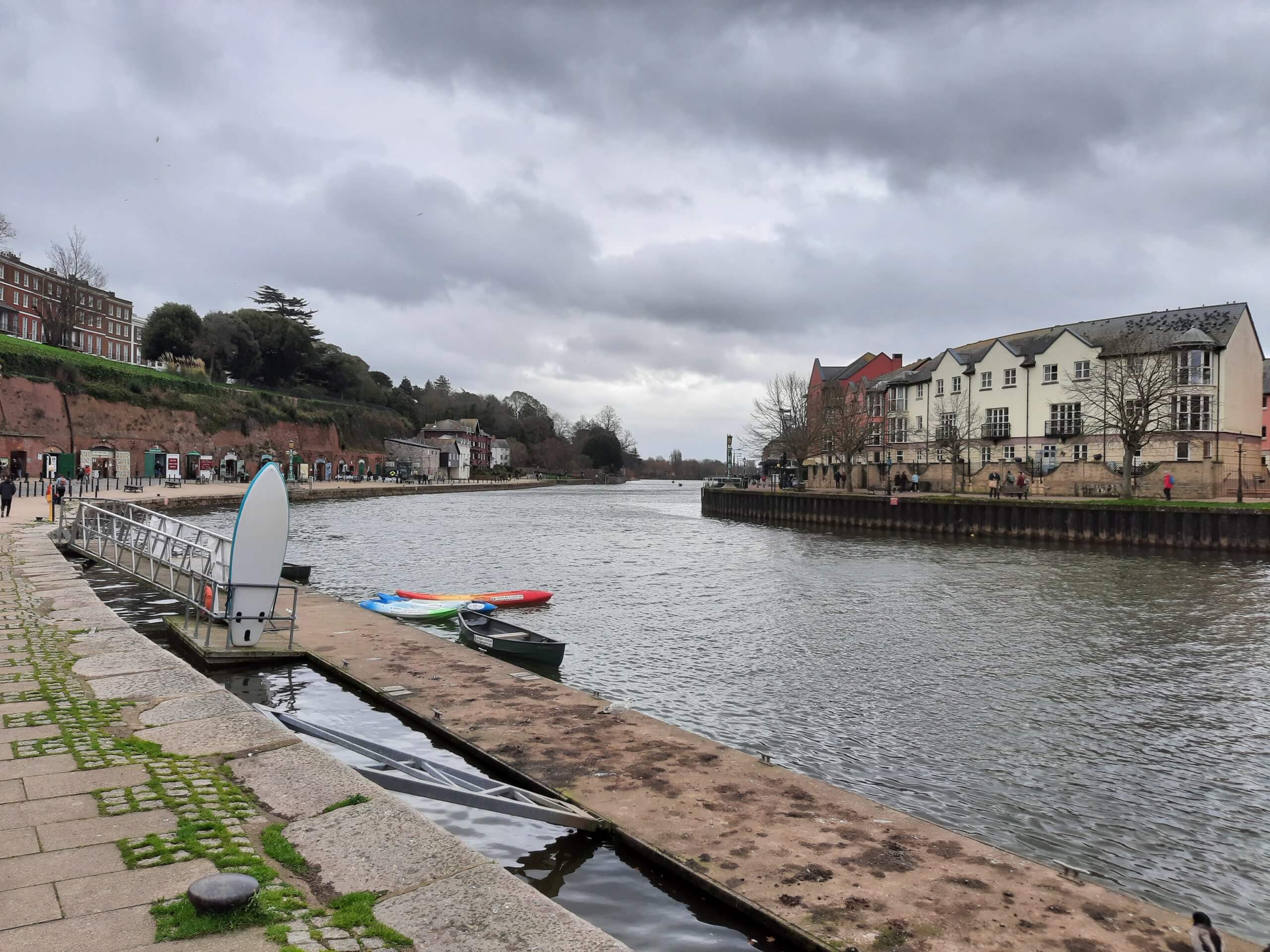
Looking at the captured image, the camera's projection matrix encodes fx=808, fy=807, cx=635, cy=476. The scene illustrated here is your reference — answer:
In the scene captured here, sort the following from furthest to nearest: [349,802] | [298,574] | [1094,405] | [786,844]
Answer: [1094,405] < [298,574] < [786,844] < [349,802]

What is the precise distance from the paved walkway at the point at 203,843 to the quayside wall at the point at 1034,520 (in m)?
46.9

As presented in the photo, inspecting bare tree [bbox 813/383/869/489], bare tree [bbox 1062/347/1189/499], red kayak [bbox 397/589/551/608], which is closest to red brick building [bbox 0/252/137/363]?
bare tree [bbox 813/383/869/489]

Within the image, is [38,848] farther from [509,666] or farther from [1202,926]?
[509,666]

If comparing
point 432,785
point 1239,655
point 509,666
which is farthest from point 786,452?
point 432,785

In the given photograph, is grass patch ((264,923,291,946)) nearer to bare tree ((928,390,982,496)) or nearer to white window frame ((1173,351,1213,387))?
white window frame ((1173,351,1213,387))

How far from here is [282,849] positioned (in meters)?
5.57

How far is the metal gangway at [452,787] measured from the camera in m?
7.55

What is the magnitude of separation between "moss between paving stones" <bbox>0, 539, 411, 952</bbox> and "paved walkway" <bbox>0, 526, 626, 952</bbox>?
2 cm

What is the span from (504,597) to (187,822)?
687 inches

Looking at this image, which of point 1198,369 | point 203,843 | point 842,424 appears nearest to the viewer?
point 203,843

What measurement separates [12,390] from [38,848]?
73321 mm

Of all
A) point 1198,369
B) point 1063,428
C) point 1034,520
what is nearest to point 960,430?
point 1063,428

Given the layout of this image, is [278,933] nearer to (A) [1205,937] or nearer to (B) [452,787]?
(B) [452,787]

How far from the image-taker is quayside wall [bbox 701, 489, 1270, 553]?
41.3 meters
